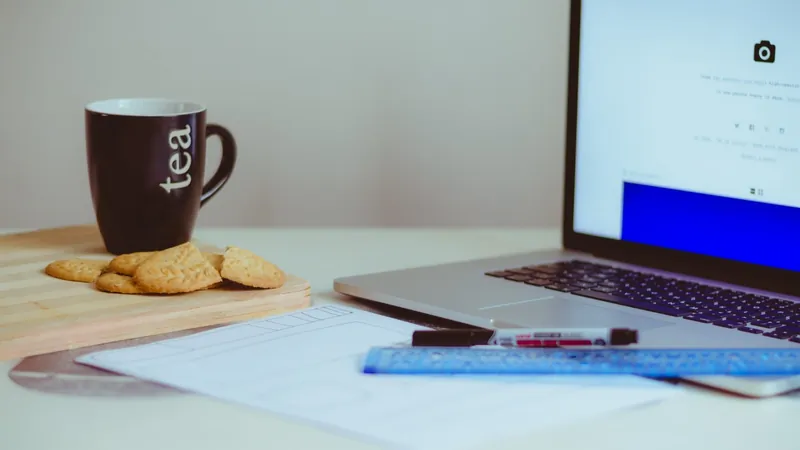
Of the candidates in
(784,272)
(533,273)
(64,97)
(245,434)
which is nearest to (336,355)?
(245,434)

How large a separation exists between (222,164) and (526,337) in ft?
1.49

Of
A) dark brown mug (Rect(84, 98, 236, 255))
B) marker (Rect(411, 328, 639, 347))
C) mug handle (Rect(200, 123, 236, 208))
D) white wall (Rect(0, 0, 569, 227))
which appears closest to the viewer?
marker (Rect(411, 328, 639, 347))

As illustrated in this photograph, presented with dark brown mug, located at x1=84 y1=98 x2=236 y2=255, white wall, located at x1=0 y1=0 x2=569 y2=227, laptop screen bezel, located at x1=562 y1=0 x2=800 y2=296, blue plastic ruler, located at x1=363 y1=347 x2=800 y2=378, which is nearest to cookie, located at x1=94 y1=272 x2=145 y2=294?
dark brown mug, located at x1=84 y1=98 x2=236 y2=255

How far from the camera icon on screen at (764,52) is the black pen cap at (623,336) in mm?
320

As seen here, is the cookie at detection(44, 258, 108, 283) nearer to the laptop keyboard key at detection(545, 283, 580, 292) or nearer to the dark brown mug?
the dark brown mug

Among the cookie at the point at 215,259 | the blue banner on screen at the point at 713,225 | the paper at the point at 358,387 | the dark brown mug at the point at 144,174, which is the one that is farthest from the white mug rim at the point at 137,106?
the blue banner on screen at the point at 713,225

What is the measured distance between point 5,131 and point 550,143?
68 cm

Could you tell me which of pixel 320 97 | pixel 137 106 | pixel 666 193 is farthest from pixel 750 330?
pixel 320 97

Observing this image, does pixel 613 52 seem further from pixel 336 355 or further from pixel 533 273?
pixel 336 355

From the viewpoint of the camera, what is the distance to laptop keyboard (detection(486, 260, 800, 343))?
788 millimetres

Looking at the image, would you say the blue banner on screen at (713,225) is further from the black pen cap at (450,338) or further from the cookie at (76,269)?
the cookie at (76,269)

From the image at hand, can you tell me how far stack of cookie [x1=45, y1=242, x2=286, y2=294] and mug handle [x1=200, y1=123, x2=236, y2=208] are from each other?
168 mm

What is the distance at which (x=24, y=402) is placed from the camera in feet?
2.18

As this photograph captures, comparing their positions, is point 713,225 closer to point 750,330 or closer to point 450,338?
point 750,330
